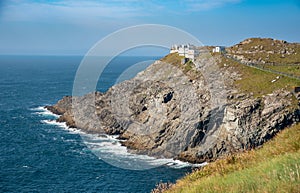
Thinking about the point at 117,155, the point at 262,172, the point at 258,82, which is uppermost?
the point at 258,82

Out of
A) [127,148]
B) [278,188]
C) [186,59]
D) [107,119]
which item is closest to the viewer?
[278,188]

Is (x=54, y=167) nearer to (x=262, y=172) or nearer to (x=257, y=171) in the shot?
(x=257, y=171)

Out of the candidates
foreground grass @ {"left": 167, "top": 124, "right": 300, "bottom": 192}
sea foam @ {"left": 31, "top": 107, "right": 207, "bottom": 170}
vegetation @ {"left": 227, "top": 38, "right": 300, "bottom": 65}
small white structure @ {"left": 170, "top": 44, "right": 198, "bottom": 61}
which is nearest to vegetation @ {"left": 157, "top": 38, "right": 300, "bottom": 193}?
foreground grass @ {"left": 167, "top": 124, "right": 300, "bottom": 192}

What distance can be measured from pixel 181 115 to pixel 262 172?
60.6m

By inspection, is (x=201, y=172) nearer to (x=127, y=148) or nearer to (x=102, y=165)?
(x=102, y=165)

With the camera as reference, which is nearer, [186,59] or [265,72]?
[265,72]

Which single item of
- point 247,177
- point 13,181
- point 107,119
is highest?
point 247,177

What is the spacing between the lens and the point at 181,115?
231 ft

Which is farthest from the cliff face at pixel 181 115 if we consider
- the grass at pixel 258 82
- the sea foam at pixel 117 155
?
the grass at pixel 258 82

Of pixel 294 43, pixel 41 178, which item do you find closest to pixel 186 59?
pixel 294 43

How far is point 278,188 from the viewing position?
25.9ft

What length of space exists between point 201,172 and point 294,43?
105329 mm

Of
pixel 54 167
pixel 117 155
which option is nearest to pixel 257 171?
pixel 54 167

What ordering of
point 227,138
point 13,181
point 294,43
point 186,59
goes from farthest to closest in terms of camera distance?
point 294,43 → point 186,59 → point 227,138 → point 13,181
